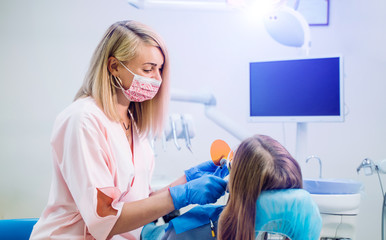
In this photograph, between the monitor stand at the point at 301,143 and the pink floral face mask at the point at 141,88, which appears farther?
the monitor stand at the point at 301,143

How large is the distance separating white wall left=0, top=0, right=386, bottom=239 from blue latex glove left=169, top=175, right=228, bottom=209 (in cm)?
141

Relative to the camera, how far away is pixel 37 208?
99.6 inches

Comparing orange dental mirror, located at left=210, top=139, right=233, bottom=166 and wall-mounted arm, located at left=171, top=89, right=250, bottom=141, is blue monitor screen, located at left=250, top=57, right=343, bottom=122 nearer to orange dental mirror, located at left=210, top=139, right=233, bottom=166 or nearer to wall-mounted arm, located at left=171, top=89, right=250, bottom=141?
wall-mounted arm, located at left=171, top=89, right=250, bottom=141

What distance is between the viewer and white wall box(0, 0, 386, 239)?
Answer: 93.2 inches

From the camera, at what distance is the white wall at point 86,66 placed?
7.77 ft

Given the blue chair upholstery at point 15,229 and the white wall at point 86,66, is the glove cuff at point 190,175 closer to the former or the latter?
the blue chair upholstery at point 15,229

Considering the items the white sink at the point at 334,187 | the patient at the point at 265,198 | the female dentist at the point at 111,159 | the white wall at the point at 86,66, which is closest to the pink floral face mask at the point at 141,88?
the female dentist at the point at 111,159

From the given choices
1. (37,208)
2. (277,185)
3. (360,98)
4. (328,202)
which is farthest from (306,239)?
(37,208)

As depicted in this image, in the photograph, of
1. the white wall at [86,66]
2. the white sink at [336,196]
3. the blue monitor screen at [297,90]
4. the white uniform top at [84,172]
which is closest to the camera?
the white uniform top at [84,172]

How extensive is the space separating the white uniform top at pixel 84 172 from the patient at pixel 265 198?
0.34 metres

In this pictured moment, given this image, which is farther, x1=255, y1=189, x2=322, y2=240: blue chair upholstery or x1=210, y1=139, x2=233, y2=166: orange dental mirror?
x1=210, y1=139, x2=233, y2=166: orange dental mirror

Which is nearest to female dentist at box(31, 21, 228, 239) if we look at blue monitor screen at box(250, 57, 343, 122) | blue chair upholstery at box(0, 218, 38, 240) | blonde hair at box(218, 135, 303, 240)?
blonde hair at box(218, 135, 303, 240)

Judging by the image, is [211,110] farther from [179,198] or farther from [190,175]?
[179,198]

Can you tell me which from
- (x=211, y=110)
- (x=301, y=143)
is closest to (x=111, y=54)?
(x=211, y=110)
